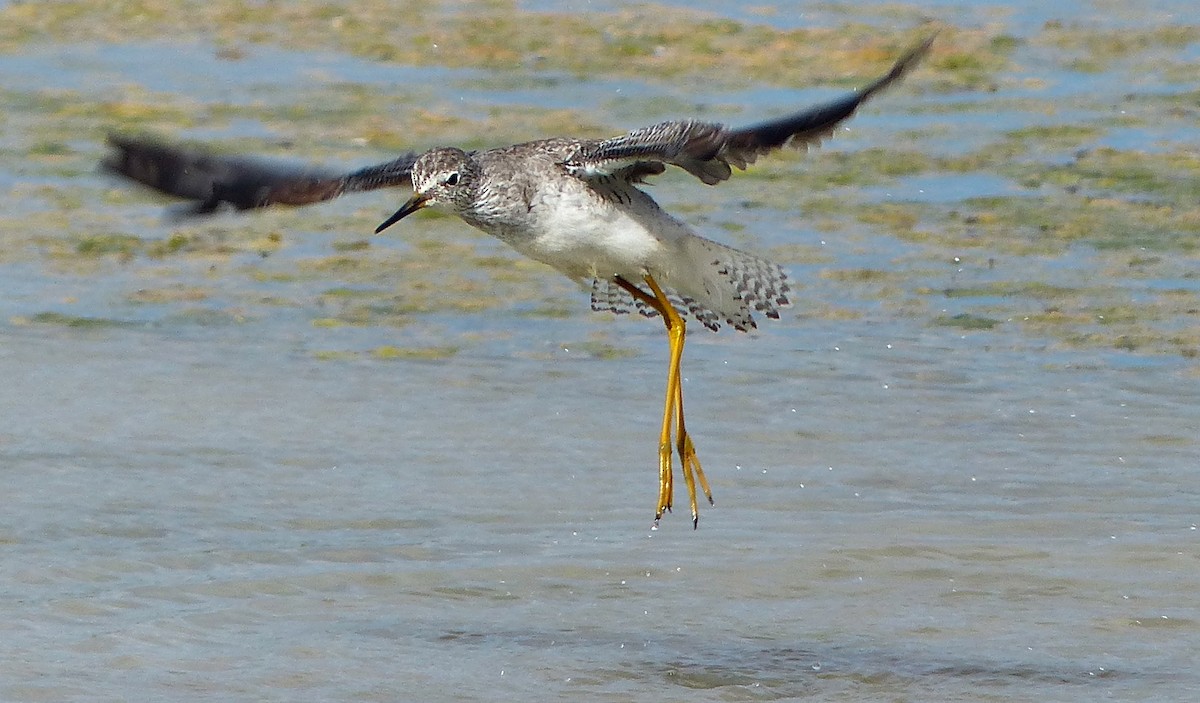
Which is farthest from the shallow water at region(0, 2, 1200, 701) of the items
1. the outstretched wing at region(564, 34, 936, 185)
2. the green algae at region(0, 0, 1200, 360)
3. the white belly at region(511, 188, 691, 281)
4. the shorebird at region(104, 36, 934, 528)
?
the outstretched wing at region(564, 34, 936, 185)

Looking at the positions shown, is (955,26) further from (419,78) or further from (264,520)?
(264,520)

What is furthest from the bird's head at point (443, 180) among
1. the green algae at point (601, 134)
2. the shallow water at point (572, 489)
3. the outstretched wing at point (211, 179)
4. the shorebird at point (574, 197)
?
the green algae at point (601, 134)

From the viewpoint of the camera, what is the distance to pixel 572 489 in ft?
22.6

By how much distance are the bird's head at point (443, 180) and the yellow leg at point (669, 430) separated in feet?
2.17

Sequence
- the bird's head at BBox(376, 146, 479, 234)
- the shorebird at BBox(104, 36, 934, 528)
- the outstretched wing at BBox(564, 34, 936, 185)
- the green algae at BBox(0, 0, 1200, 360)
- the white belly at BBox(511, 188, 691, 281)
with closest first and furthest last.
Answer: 1. the outstretched wing at BBox(564, 34, 936, 185)
2. the shorebird at BBox(104, 36, 934, 528)
3. the white belly at BBox(511, 188, 691, 281)
4. the bird's head at BBox(376, 146, 479, 234)
5. the green algae at BBox(0, 0, 1200, 360)

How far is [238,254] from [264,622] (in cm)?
391

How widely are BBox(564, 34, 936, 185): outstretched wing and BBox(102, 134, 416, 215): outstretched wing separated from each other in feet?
2.92

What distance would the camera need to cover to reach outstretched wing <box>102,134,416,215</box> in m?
6.15

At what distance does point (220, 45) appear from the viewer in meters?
13.0

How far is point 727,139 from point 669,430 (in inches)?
56.6

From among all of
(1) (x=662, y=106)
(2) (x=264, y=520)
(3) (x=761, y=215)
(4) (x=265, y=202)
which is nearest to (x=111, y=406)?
(2) (x=264, y=520)

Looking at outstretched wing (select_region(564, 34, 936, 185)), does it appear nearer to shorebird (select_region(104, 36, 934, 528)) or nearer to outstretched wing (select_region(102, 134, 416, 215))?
shorebird (select_region(104, 36, 934, 528))

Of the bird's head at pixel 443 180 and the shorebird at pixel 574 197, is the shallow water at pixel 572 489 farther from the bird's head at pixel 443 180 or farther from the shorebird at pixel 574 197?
the bird's head at pixel 443 180

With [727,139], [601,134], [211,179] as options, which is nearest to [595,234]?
[727,139]
